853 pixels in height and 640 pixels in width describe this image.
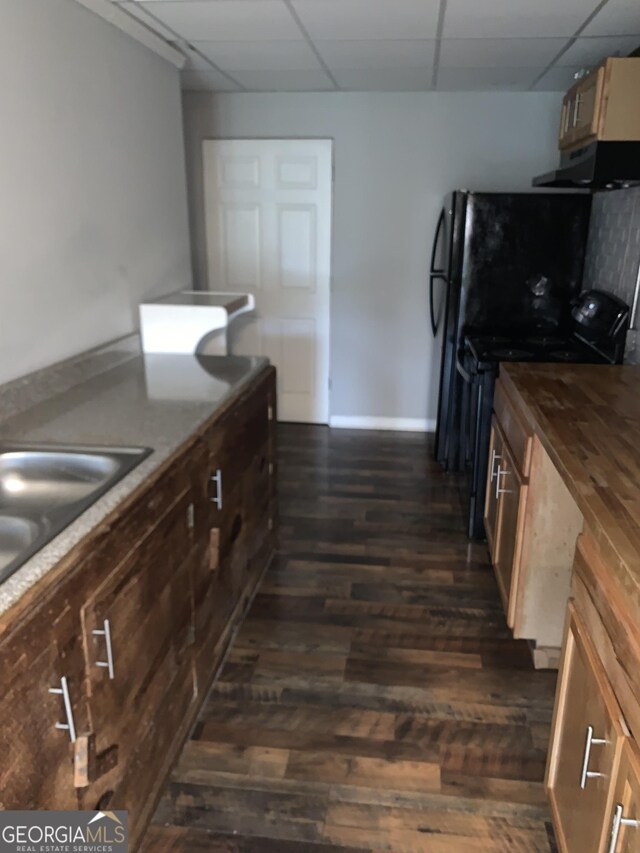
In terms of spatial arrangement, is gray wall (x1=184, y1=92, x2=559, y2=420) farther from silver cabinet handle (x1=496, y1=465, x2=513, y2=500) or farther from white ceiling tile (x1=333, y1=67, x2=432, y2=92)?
silver cabinet handle (x1=496, y1=465, x2=513, y2=500)

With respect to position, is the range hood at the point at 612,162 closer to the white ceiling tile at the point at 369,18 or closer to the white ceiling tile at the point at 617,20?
the white ceiling tile at the point at 617,20

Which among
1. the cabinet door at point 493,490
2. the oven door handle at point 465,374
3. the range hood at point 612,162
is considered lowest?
the cabinet door at point 493,490

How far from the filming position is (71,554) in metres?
1.23

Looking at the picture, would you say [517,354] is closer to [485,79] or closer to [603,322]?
[603,322]

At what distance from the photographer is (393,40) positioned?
293 cm

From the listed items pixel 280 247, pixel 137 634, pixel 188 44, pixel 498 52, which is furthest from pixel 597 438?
pixel 280 247


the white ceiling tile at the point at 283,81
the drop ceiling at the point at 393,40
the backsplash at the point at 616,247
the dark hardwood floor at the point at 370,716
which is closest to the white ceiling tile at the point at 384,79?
the drop ceiling at the point at 393,40

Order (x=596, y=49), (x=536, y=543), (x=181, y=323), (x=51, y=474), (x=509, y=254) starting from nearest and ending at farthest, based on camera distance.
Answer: (x=51, y=474)
(x=536, y=543)
(x=181, y=323)
(x=596, y=49)
(x=509, y=254)

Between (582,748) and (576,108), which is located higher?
(576,108)

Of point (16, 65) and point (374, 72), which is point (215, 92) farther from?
point (16, 65)

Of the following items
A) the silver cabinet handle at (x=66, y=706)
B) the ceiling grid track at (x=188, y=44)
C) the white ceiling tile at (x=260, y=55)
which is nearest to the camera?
the silver cabinet handle at (x=66, y=706)

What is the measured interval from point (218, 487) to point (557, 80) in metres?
3.03

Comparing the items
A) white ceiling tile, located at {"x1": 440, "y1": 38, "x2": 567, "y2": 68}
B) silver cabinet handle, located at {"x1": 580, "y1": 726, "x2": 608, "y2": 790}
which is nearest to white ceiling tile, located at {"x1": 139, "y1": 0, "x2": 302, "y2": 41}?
white ceiling tile, located at {"x1": 440, "y1": 38, "x2": 567, "y2": 68}

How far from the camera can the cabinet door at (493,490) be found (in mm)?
2682
